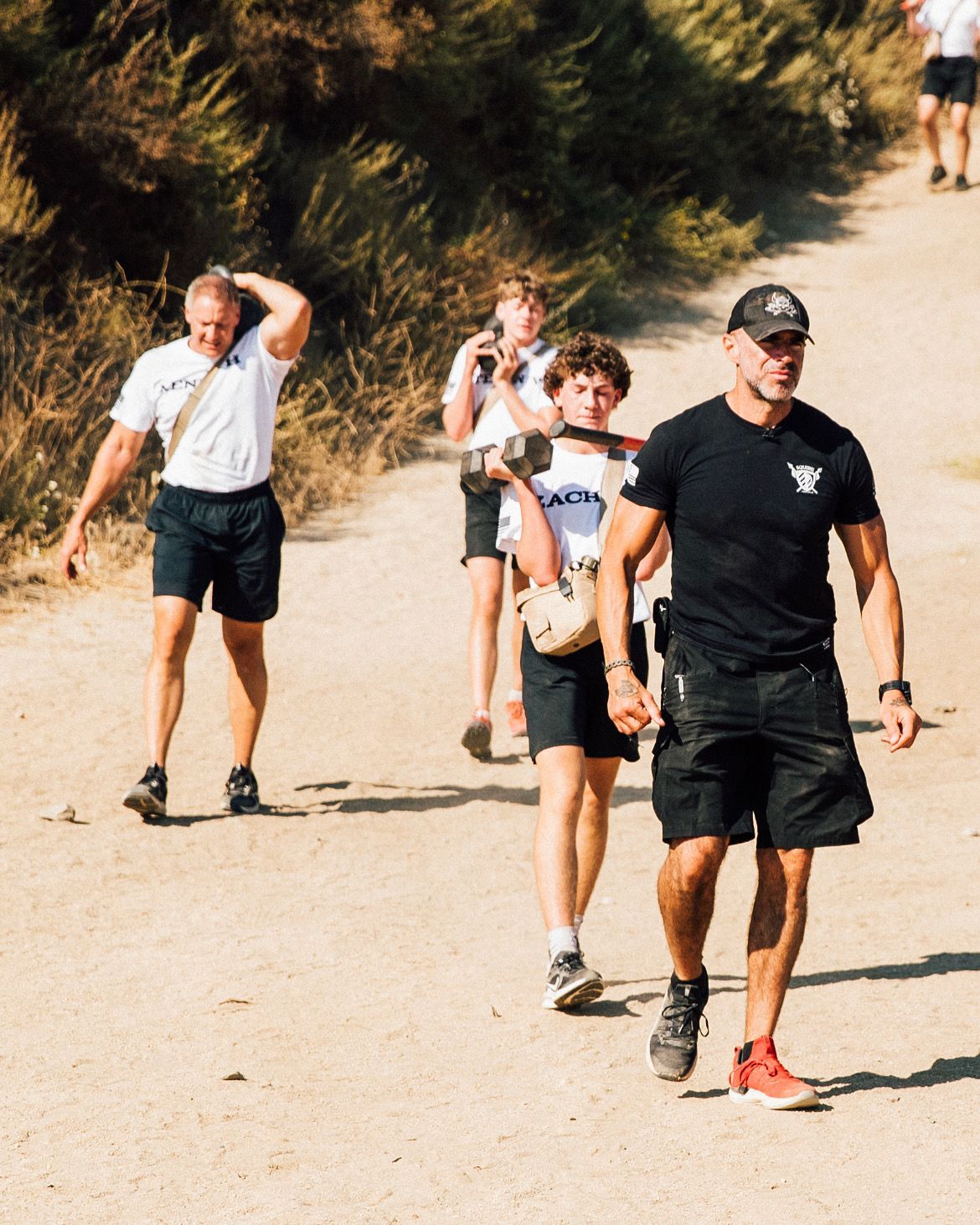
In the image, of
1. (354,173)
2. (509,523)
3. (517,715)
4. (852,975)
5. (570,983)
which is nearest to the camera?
(570,983)

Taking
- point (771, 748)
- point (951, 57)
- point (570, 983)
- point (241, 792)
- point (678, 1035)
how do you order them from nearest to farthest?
1. point (771, 748)
2. point (678, 1035)
3. point (570, 983)
4. point (241, 792)
5. point (951, 57)

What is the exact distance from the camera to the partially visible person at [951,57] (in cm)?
1702

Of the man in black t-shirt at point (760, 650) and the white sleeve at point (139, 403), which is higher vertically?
the white sleeve at point (139, 403)

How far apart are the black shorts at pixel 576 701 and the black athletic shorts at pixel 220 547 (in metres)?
1.94

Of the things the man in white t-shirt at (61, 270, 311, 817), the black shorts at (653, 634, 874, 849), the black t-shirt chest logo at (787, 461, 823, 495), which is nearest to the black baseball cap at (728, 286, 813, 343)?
the black t-shirt chest logo at (787, 461, 823, 495)

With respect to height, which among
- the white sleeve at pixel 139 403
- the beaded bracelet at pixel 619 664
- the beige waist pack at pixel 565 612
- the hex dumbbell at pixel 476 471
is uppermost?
the white sleeve at pixel 139 403

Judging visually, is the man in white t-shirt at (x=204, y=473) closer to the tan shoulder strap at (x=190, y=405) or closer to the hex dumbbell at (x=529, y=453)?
the tan shoulder strap at (x=190, y=405)

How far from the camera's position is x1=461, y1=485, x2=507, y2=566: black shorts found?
25.4ft

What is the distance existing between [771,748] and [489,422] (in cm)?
361

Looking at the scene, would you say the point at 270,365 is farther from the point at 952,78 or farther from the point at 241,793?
the point at 952,78

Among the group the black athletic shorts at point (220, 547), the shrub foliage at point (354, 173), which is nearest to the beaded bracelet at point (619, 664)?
the black athletic shorts at point (220, 547)

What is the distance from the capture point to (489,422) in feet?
25.2

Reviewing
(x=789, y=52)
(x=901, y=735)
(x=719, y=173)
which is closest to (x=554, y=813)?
(x=901, y=735)

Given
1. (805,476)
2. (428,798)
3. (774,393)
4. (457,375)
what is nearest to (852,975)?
(805,476)
